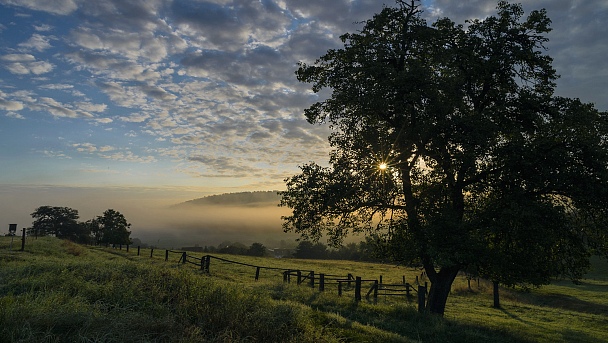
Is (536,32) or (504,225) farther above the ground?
(536,32)

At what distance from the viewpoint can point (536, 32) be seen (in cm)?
1752

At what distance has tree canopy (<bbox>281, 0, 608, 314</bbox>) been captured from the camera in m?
14.5

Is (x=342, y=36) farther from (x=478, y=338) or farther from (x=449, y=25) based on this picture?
(x=478, y=338)

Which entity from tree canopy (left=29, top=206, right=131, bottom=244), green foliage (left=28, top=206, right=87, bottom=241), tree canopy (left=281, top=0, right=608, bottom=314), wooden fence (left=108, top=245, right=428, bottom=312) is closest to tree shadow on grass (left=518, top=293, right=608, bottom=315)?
wooden fence (left=108, top=245, right=428, bottom=312)

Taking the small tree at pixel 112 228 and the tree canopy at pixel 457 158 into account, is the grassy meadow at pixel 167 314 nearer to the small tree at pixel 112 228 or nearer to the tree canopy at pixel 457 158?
the tree canopy at pixel 457 158

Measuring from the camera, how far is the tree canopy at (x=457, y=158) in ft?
47.7

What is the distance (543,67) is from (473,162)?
7.23m

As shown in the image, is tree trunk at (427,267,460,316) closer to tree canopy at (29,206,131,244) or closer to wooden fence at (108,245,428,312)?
wooden fence at (108,245,428,312)

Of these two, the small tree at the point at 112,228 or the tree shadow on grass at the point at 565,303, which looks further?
the small tree at the point at 112,228

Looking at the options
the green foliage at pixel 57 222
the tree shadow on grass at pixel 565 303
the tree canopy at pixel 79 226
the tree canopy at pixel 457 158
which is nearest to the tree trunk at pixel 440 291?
the tree canopy at pixel 457 158

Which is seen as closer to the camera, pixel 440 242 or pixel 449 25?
pixel 440 242

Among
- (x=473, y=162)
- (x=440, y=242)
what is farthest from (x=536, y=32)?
(x=440, y=242)

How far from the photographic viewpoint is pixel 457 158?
15.1 m

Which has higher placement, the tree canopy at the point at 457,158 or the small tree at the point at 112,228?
the tree canopy at the point at 457,158
